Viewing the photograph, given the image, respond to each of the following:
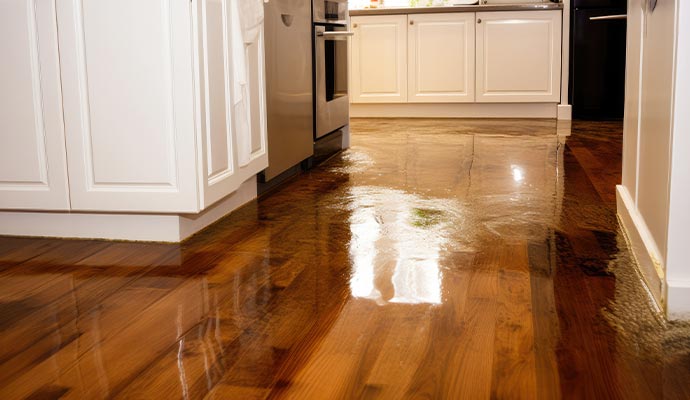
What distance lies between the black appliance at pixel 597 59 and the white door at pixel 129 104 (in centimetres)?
429

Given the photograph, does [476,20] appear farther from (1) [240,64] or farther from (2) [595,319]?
(2) [595,319]

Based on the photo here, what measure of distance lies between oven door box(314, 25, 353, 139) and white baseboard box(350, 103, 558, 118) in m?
1.95

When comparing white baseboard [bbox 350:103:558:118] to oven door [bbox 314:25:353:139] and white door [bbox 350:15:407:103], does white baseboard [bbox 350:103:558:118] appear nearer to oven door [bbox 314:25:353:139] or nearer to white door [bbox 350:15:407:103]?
white door [bbox 350:15:407:103]

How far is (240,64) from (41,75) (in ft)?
2.05

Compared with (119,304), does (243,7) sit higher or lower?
higher

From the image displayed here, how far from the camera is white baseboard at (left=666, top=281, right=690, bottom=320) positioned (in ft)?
5.81

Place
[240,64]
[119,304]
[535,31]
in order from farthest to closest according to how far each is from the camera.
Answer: [535,31]
[240,64]
[119,304]

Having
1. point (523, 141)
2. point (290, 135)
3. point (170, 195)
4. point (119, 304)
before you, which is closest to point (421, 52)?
point (523, 141)

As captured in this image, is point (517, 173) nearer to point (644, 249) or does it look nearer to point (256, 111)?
point (256, 111)

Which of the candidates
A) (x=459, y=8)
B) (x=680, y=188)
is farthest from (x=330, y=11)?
(x=680, y=188)

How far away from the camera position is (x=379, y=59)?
6.50 meters

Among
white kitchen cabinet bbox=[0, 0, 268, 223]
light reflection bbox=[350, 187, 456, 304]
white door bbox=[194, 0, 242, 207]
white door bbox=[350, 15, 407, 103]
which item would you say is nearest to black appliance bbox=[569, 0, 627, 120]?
white door bbox=[350, 15, 407, 103]

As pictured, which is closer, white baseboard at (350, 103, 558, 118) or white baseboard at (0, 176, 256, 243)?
white baseboard at (0, 176, 256, 243)

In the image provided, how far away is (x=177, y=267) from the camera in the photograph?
2309mm
